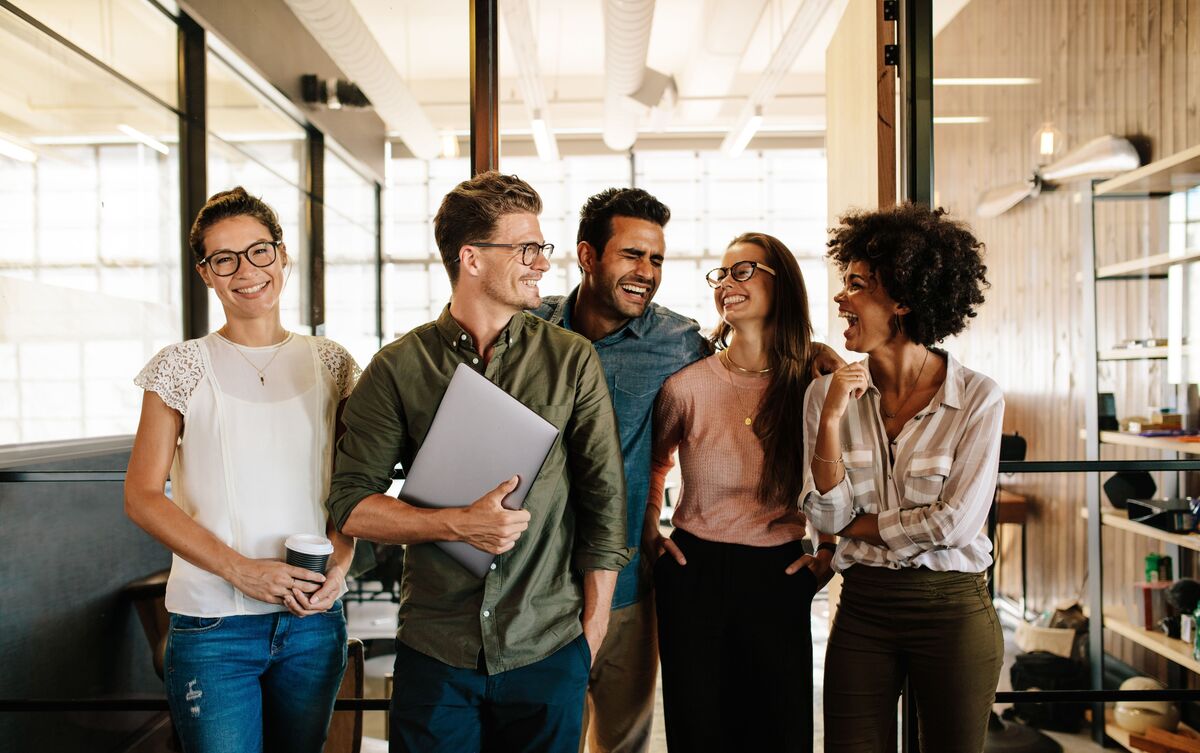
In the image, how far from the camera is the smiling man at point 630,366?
71.7 inches

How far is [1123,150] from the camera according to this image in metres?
3.54

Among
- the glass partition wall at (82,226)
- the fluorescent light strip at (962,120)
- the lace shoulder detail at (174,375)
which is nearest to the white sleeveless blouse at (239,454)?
the lace shoulder detail at (174,375)

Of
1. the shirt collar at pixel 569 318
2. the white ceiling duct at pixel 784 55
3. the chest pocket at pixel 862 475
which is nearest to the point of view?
the chest pocket at pixel 862 475

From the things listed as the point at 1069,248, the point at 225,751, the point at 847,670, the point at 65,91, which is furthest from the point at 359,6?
the point at 1069,248

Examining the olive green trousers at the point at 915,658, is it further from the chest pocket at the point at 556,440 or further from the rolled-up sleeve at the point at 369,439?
the rolled-up sleeve at the point at 369,439

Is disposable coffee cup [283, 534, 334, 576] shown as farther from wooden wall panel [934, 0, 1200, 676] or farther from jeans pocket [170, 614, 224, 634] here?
wooden wall panel [934, 0, 1200, 676]

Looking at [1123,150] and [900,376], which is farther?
[1123,150]

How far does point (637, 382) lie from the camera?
1.83 metres

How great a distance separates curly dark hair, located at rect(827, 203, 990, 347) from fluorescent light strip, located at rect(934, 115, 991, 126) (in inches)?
150

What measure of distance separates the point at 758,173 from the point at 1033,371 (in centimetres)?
657

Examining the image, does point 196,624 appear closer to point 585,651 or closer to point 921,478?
point 585,651

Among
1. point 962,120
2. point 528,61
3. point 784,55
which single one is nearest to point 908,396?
point 528,61

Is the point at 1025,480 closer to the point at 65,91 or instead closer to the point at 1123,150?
the point at 1123,150

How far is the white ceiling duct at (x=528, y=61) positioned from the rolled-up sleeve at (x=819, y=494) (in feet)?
9.02
